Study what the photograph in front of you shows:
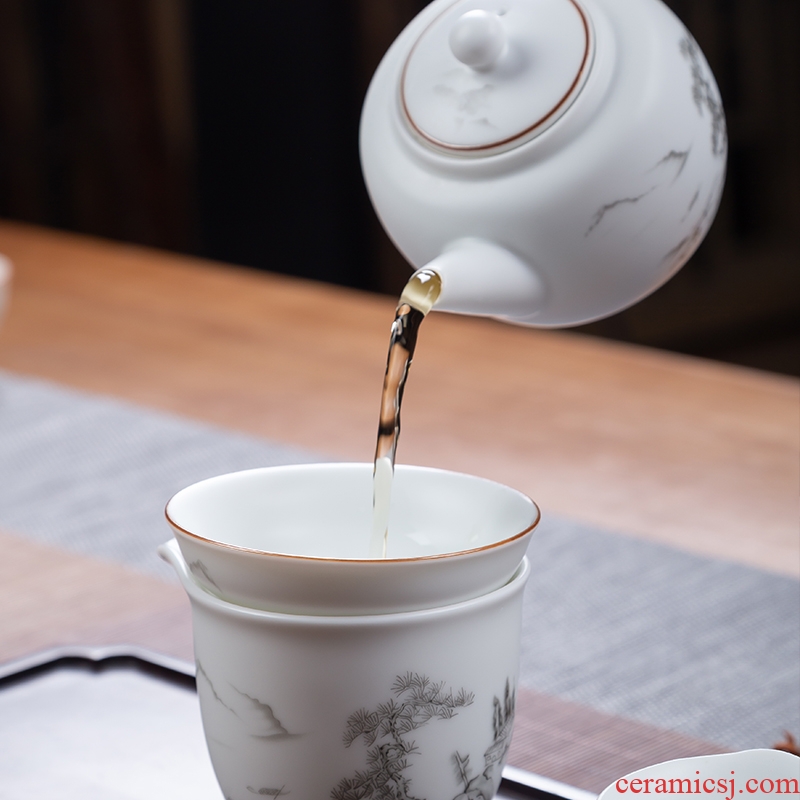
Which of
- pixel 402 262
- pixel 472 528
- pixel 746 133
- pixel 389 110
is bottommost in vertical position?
pixel 402 262

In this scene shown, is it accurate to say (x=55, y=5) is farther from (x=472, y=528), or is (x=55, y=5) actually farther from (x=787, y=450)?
(x=472, y=528)

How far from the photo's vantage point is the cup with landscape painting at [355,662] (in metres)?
0.35

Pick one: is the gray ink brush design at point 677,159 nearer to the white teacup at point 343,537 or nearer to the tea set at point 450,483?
the tea set at point 450,483

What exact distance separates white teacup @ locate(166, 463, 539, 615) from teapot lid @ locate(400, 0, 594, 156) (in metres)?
0.12

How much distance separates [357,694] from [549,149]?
192 millimetres

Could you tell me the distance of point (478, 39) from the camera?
412 millimetres

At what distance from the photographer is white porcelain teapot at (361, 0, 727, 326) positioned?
42 centimetres

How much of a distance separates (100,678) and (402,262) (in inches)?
90.0

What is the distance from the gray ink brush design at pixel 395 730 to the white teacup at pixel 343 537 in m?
0.03

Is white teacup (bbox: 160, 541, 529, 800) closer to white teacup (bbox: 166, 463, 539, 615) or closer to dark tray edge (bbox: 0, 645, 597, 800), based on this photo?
white teacup (bbox: 166, 463, 539, 615)

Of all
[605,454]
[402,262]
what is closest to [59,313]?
[605,454]

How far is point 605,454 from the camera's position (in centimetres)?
84

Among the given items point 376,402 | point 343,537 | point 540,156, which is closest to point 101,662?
point 343,537

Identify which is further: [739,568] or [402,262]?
[402,262]
